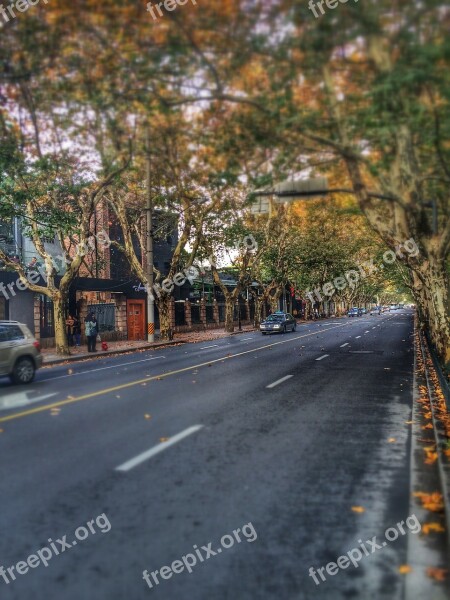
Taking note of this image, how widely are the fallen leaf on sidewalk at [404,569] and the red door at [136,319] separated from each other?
34.6 metres

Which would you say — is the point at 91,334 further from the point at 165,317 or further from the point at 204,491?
the point at 204,491

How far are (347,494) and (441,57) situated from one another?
23.6 feet

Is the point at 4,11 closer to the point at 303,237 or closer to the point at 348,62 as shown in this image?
the point at 348,62

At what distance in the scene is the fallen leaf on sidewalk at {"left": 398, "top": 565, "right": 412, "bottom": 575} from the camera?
14.0 feet

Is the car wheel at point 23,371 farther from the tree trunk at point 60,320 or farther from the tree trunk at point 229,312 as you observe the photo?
→ the tree trunk at point 229,312

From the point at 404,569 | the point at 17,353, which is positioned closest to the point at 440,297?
the point at 17,353

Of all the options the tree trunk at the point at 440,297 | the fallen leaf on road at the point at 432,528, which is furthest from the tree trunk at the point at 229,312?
the fallen leaf on road at the point at 432,528

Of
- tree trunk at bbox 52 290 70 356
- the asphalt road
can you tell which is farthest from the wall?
the asphalt road

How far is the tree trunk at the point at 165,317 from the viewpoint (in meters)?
32.2

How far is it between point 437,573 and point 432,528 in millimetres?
856

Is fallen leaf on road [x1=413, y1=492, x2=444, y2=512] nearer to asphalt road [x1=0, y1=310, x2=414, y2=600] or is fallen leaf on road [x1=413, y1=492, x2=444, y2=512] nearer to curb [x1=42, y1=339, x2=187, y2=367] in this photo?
asphalt road [x1=0, y1=310, x2=414, y2=600]

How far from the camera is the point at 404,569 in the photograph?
170 inches

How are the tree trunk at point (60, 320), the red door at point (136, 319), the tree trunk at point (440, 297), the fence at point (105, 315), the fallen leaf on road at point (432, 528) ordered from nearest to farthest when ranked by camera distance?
the fallen leaf on road at point (432, 528) → the tree trunk at point (440, 297) → the tree trunk at point (60, 320) → the fence at point (105, 315) → the red door at point (136, 319)

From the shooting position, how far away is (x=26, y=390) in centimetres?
1330
